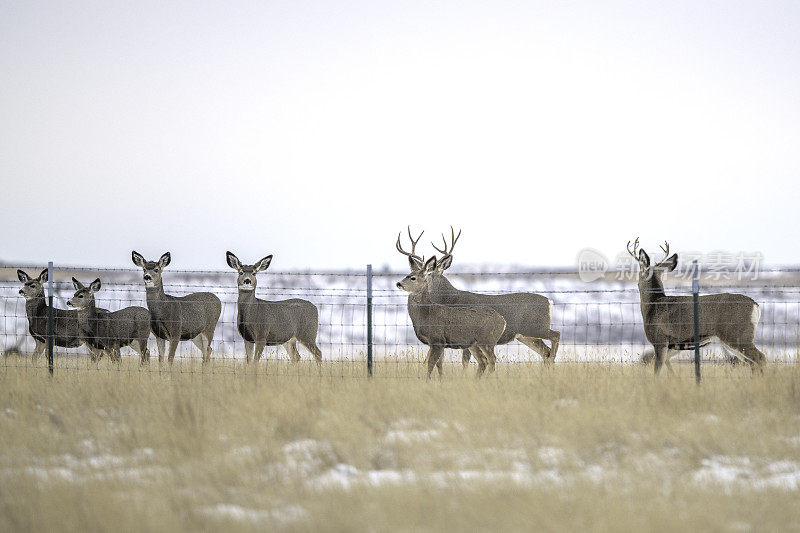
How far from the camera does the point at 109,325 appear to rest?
13.1 m

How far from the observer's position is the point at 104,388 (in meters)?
9.30

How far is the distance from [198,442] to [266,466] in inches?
35.8

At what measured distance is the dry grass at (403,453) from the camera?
15.6 feet

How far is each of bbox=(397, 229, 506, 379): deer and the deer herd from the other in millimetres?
14

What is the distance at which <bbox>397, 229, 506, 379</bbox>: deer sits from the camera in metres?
11.1

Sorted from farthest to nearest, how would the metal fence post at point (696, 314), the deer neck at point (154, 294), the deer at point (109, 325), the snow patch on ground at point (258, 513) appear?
the deer at point (109, 325), the deer neck at point (154, 294), the metal fence post at point (696, 314), the snow patch on ground at point (258, 513)

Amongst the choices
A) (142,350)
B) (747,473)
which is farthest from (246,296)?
(747,473)

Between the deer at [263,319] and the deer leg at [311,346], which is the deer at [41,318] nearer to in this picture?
the deer at [263,319]

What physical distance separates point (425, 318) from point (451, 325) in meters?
0.39

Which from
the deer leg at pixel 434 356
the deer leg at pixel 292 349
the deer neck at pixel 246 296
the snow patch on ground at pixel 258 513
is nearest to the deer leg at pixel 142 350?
the deer neck at pixel 246 296

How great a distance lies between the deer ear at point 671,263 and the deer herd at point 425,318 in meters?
0.01

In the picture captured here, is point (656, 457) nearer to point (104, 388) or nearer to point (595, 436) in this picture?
point (595, 436)

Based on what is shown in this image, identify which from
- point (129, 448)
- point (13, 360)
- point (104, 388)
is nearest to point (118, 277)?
point (13, 360)

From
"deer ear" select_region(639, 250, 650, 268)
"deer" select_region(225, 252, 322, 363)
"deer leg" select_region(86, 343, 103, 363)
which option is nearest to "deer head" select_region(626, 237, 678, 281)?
"deer ear" select_region(639, 250, 650, 268)
